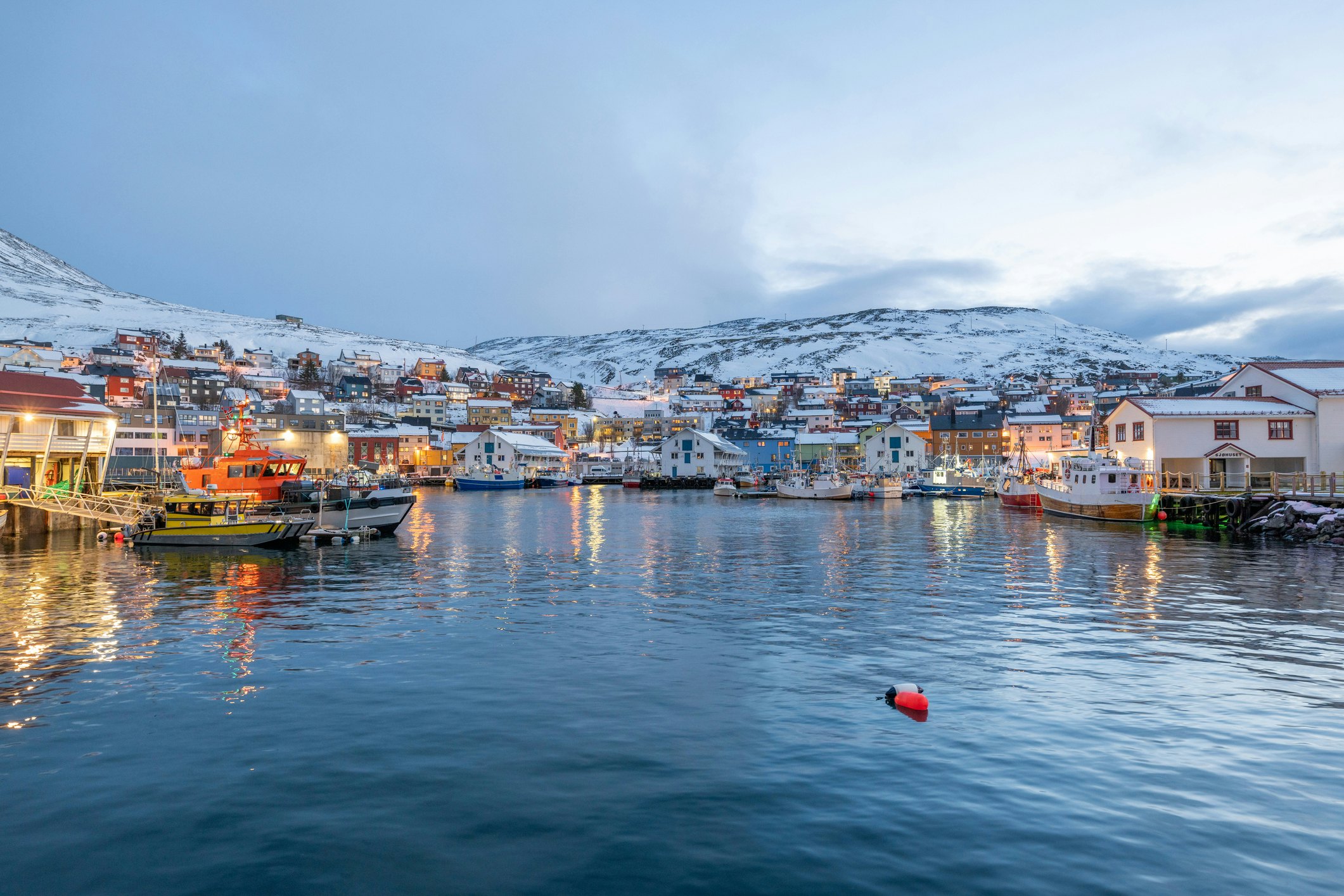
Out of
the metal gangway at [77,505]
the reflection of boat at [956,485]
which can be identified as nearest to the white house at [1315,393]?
the reflection of boat at [956,485]

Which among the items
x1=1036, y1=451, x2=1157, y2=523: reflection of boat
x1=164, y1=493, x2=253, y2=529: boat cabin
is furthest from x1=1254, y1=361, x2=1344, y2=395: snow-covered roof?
x1=164, y1=493, x2=253, y2=529: boat cabin

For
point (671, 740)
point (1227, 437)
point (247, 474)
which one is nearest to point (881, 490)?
point (1227, 437)

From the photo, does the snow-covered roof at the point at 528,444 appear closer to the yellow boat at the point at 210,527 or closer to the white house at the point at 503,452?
the white house at the point at 503,452

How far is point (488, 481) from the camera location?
389 ft

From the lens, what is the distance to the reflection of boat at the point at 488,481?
11844 cm

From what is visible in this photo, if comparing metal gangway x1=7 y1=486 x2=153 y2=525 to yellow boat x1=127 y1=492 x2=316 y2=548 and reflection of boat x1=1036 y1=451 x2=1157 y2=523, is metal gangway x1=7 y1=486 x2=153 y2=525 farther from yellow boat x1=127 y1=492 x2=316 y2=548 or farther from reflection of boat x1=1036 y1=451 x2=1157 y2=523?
reflection of boat x1=1036 y1=451 x2=1157 y2=523

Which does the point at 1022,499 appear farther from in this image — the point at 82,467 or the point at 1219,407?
the point at 82,467

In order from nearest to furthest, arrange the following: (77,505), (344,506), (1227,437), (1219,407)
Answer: (344,506)
(77,505)
(1227,437)
(1219,407)

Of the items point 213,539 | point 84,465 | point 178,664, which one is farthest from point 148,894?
point 84,465

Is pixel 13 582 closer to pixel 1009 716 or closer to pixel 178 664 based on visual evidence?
pixel 178 664

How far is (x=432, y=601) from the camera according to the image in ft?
79.8

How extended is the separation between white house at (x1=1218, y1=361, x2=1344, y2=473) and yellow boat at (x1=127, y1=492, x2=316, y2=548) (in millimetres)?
61400

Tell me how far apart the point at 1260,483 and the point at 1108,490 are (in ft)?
31.5

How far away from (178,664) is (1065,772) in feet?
52.4
